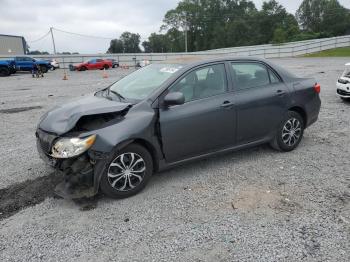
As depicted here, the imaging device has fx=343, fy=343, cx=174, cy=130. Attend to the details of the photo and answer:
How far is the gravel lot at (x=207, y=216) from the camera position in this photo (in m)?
3.11

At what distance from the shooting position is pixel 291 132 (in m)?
5.47

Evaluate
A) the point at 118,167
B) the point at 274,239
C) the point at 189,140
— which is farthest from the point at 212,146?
the point at 274,239

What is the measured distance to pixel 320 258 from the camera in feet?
9.73

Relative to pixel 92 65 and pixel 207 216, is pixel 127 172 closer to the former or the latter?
pixel 207 216

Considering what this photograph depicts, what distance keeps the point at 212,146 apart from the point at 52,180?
2206 mm

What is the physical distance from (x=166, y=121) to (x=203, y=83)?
873 mm

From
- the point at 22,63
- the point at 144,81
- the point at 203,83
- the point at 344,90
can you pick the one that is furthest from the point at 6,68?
the point at 203,83

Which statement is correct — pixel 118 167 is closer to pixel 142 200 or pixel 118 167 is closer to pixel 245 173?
pixel 142 200

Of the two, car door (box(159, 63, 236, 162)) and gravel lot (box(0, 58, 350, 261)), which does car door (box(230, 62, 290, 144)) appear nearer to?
car door (box(159, 63, 236, 162))

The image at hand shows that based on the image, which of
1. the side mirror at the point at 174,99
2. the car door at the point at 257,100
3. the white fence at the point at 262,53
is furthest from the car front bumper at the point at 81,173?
the white fence at the point at 262,53

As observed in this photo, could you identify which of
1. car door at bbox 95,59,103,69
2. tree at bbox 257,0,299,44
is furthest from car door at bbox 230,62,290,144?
tree at bbox 257,0,299,44

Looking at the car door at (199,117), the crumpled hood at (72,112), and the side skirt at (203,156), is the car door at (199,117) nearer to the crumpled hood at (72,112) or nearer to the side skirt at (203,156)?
the side skirt at (203,156)

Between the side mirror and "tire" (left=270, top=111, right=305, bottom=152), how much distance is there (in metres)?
1.95

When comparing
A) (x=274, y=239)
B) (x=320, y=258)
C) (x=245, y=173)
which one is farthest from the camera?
(x=245, y=173)
